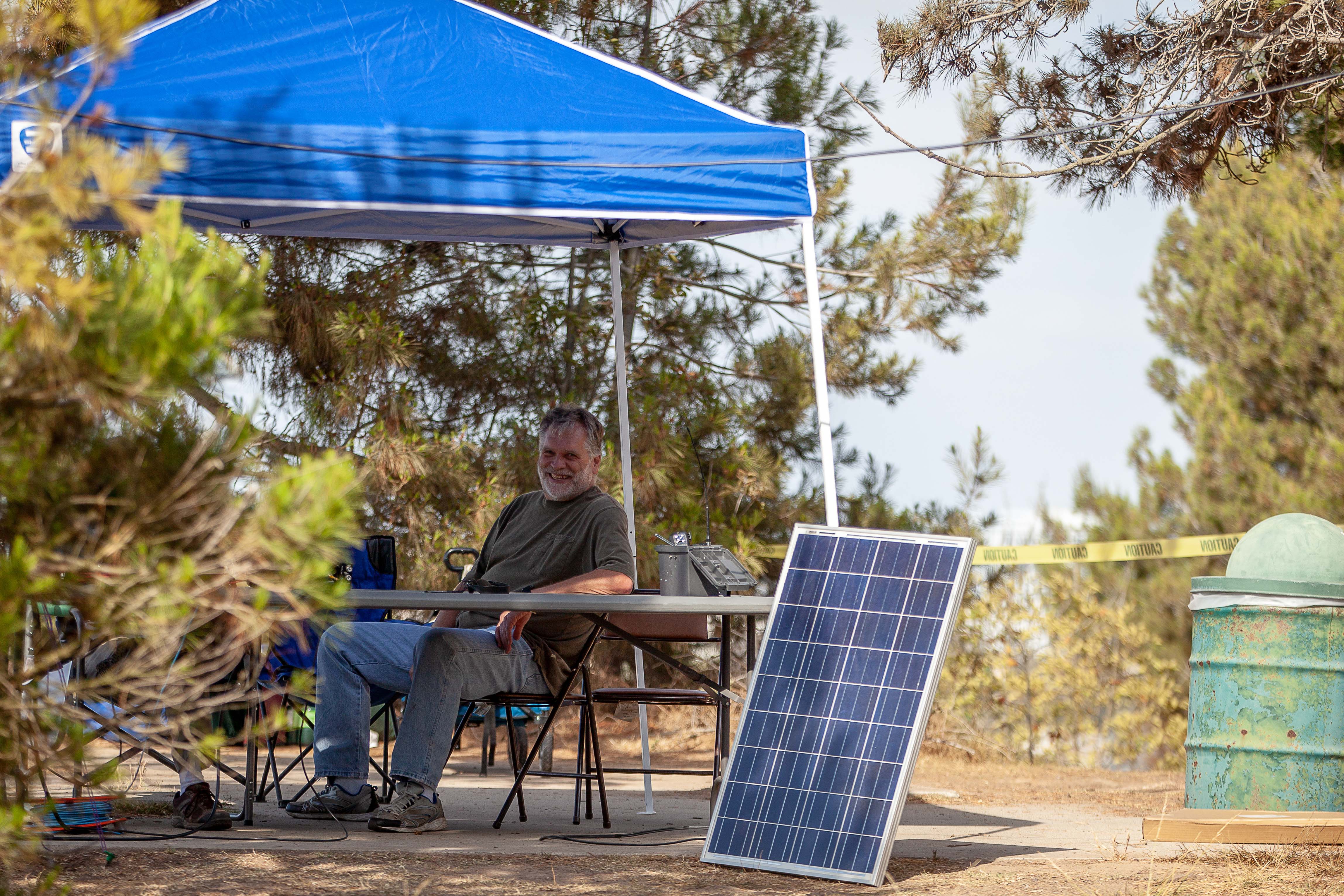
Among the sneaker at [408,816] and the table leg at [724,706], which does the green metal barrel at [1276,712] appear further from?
the sneaker at [408,816]

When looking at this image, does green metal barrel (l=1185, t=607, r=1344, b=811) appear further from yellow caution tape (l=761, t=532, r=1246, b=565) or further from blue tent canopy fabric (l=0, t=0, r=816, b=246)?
yellow caution tape (l=761, t=532, r=1246, b=565)

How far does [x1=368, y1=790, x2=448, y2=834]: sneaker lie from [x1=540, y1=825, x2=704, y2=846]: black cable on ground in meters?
0.31

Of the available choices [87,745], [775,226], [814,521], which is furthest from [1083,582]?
[87,745]

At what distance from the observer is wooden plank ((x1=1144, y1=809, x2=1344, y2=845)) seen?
3.18 meters

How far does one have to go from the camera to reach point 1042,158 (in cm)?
495

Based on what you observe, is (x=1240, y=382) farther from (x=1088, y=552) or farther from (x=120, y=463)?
(x=120, y=463)

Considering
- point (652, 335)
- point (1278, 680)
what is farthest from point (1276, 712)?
point (652, 335)

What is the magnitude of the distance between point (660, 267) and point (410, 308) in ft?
4.67

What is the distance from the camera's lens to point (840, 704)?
301 cm

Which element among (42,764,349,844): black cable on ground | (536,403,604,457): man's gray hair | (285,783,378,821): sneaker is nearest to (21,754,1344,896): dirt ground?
(42,764,349,844): black cable on ground

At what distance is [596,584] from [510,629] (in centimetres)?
25

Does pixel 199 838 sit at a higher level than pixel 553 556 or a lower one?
lower

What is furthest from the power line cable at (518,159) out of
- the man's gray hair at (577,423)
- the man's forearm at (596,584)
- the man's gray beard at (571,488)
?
the man's forearm at (596,584)

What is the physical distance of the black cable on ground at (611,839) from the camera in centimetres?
336
